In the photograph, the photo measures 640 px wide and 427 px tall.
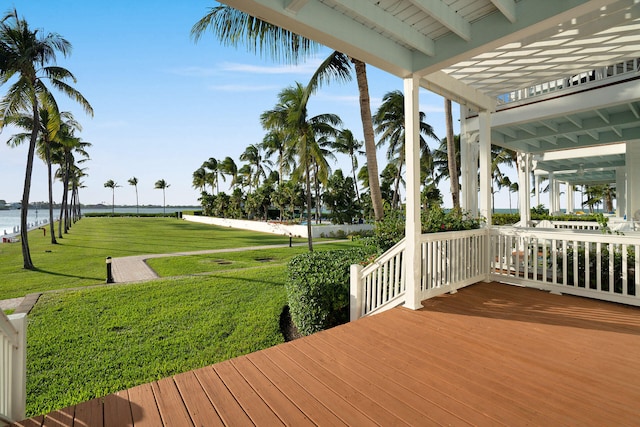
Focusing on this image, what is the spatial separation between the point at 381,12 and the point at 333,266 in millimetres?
3479

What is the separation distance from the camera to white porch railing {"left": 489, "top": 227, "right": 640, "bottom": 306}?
416 cm

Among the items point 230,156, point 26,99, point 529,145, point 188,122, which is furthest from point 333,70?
point 230,156

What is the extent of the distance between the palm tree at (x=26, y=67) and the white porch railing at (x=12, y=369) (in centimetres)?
1359

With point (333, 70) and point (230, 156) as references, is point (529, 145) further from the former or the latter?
point (230, 156)

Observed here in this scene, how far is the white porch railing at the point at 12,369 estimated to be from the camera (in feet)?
6.32

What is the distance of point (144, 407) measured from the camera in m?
2.11

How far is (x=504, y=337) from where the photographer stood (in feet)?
10.3

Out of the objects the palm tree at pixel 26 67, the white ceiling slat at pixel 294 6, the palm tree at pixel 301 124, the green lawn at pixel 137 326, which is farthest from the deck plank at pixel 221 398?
the palm tree at pixel 26 67

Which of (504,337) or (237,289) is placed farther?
(237,289)

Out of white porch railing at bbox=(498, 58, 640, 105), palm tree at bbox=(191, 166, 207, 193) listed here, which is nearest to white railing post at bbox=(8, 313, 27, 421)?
white porch railing at bbox=(498, 58, 640, 105)

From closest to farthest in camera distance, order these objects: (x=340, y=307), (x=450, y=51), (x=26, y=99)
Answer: (x=450, y=51) → (x=340, y=307) → (x=26, y=99)

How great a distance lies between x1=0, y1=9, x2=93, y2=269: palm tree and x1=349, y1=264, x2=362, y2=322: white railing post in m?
14.2

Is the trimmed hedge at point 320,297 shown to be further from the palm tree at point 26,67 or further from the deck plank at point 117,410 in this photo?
the palm tree at point 26,67

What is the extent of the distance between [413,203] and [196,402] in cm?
323
